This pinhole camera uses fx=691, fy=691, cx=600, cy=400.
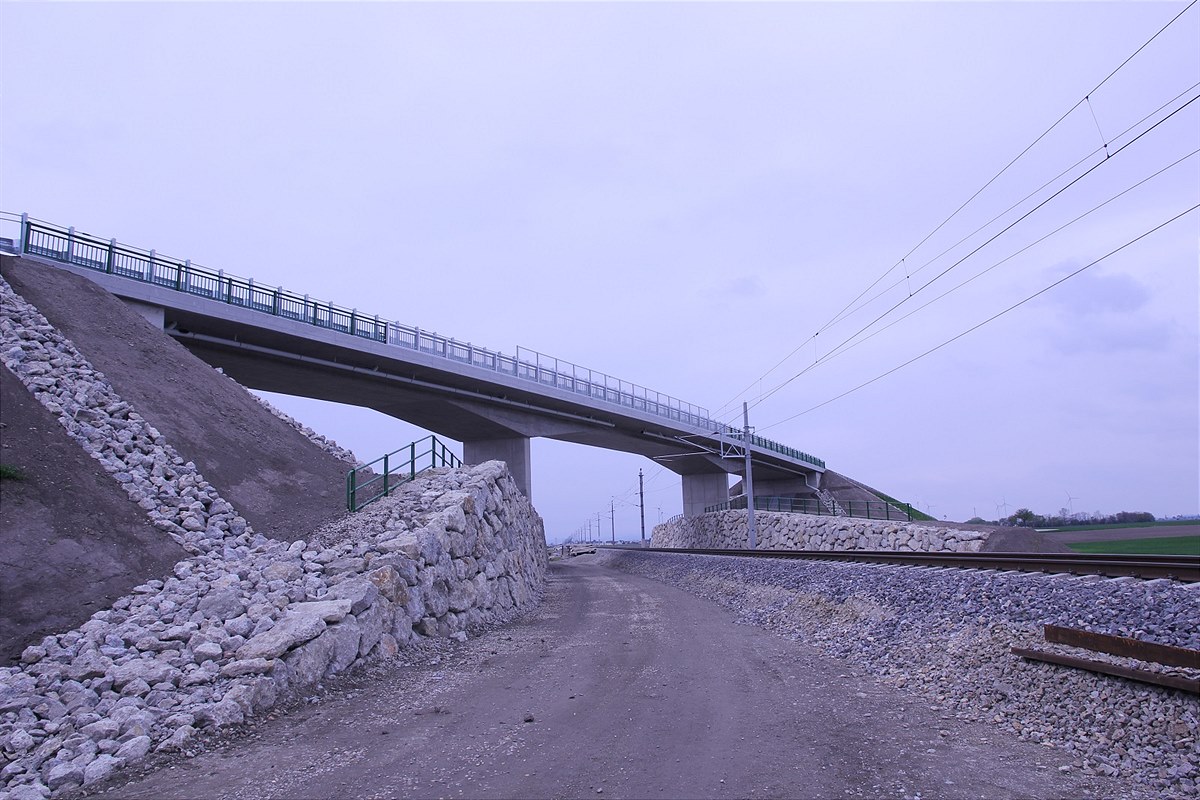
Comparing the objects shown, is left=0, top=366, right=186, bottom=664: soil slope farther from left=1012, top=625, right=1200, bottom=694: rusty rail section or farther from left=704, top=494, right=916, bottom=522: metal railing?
left=704, top=494, right=916, bottom=522: metal railing

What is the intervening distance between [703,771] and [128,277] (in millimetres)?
25515

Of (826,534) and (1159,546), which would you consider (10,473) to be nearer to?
(1159,546)

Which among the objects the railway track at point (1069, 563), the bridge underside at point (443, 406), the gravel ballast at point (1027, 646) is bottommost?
the gravel ballast at point (1027, 646)

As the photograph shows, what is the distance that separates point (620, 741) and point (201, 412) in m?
16.2

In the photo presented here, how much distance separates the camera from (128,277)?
23.7 metres

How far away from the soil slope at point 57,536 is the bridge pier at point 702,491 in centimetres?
5684

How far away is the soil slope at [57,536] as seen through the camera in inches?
386

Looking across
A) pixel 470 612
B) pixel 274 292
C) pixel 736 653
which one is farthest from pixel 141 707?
pixel 274 292

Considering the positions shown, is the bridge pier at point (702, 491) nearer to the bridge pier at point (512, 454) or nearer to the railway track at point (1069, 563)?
the bridge pier at point (512, 454)

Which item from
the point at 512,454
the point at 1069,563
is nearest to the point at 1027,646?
the point at 1069,563

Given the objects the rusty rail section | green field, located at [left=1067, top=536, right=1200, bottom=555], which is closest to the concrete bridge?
green field, located at [left=1067, top=536, right=1200, bottom=555]

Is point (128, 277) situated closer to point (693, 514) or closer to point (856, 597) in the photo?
point (856, 597)

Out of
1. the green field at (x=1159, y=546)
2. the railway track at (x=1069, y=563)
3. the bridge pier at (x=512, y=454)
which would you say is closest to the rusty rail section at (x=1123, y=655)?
the railway track at (x=1069, y=563)

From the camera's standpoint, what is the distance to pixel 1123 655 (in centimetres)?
723
